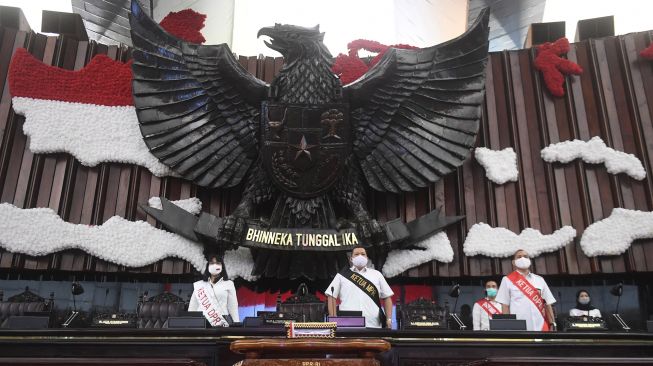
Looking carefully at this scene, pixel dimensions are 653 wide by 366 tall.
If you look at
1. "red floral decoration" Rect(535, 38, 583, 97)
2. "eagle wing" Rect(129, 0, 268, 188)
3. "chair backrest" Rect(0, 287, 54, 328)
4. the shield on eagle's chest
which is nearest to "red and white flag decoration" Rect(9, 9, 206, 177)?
"eagle wing" Rect(129, 0, 268, 188)

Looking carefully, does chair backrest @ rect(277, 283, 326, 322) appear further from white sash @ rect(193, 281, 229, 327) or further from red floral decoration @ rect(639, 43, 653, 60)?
red floral decoration @ rect(639, 43, 653, 60)

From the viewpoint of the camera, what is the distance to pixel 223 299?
4926 mm

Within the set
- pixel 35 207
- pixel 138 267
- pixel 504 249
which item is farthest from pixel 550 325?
pixel 35 207

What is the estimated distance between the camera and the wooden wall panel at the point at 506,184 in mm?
6344

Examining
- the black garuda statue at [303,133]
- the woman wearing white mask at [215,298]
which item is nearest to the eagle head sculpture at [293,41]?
the black garuda statue at [303,133]

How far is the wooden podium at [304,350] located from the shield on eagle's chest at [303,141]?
3622 mm

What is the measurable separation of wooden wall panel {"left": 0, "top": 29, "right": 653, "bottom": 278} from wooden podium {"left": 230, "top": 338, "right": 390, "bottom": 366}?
3.90 m

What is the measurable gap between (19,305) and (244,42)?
223 inches

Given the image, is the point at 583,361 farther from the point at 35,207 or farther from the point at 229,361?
the point at 35,207

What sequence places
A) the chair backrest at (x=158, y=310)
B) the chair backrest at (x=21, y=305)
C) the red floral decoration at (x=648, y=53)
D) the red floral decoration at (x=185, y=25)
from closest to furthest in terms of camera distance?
the chair backrest at (x=21, y=305) → the chair backrest at (x=158, y=310) → the red floral decoration at (x=648, y=53) → the red floral decoration at (x=185, y=25)

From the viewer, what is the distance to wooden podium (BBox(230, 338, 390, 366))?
2.50 m

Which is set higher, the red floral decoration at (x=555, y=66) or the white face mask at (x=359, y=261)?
the red floral decoration at (x=555, y=66)

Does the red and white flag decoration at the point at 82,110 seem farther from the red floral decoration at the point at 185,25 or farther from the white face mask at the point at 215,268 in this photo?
the white face mask at the point at 215,268

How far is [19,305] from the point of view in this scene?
5.44m
